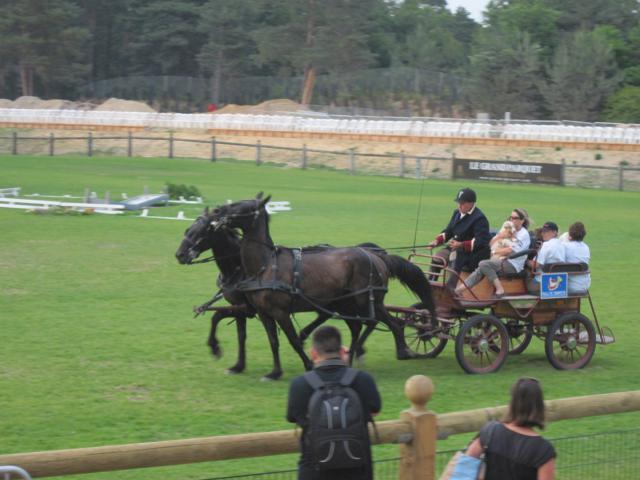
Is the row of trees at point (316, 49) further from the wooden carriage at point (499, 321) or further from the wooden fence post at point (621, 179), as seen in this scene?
the wooden carriage at point (499, 321)

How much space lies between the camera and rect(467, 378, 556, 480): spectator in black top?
4.94 metres

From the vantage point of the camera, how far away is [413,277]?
1142 centimetres

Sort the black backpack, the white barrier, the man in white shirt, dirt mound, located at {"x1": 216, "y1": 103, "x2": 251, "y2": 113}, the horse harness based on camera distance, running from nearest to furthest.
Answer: the black backpack < the horse harness < the man in white shirt < the white barrier < dirt mound, located at {"x1": 216, "y1": 103, "x2": 251, "y2": 113}

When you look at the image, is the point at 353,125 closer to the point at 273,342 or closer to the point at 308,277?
the point at 308,277

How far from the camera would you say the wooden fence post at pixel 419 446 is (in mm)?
5547

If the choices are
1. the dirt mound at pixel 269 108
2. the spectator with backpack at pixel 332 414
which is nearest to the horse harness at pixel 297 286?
the spectator with backpack at pixel 332 414

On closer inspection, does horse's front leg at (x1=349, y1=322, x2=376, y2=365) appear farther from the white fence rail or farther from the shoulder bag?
the white fence rail

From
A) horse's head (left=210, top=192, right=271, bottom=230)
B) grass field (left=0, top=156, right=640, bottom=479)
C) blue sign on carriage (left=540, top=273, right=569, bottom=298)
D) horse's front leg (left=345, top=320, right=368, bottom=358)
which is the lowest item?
grass field (left=0, top=156, right=640, bottom=479)

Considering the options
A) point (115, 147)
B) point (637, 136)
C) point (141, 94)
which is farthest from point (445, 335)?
point (141, 94)

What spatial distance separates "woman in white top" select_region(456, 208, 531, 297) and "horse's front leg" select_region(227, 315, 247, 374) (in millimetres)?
2354

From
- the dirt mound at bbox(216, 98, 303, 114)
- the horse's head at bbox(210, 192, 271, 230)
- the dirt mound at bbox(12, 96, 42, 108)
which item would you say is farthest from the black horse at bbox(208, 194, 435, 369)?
the dirt mound at bbox(12, 96, 42, 108)

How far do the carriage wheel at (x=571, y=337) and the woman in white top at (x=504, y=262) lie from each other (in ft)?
2.56

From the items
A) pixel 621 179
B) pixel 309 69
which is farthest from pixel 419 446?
pixel 309 69

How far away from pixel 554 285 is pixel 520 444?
697 cm
